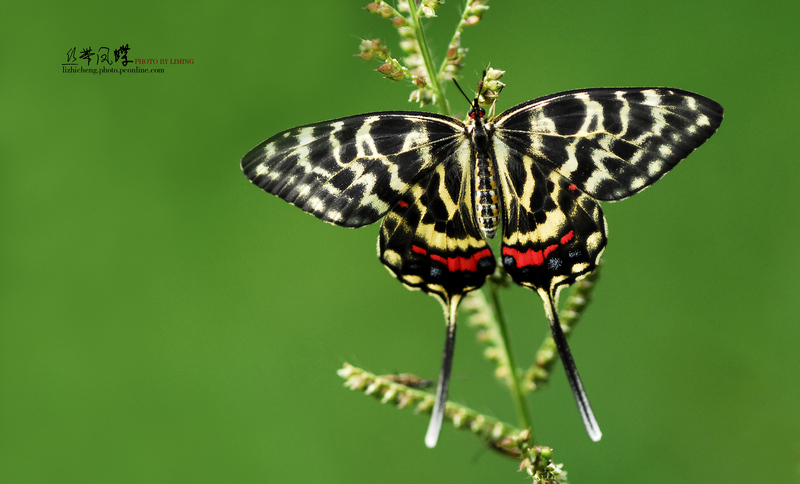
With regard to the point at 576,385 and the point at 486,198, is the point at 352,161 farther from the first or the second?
the point at 576,385

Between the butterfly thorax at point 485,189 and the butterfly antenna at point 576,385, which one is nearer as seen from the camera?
the butterfly antenna at point 576,385

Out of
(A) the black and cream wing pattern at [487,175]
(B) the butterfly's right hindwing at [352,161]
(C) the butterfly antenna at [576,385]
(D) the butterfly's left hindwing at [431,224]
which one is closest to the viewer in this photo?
(C) the butterfly antenna at [576,385]

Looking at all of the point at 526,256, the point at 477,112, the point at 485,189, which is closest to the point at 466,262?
the point at 526,256

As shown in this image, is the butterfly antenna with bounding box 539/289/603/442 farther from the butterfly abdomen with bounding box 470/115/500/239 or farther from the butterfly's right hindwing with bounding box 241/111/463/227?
the butterfly's right hindwing with bounding box 241/111/463/227

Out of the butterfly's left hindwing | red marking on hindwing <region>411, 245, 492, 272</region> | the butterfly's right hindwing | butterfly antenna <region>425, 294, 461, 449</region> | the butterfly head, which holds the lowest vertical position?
butterfly antenna <region>425, 294, 461, 449</region>

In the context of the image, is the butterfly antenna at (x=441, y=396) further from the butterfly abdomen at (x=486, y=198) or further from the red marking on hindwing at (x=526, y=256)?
the butterfly abdomen at (x=486, y=198)

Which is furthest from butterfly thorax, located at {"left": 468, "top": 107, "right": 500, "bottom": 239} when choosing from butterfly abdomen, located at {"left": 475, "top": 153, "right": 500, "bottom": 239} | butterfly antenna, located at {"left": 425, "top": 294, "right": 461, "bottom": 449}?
butterfly antenna, located at {"left": 425, "top": 294, "right": 461, "bottom": 449}

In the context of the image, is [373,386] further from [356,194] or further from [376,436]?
[376,436]

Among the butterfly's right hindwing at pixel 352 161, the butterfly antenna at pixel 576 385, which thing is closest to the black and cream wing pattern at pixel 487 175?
the butterfly's right hindwing at pixel 352 161

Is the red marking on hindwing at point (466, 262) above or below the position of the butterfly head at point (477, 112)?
below
